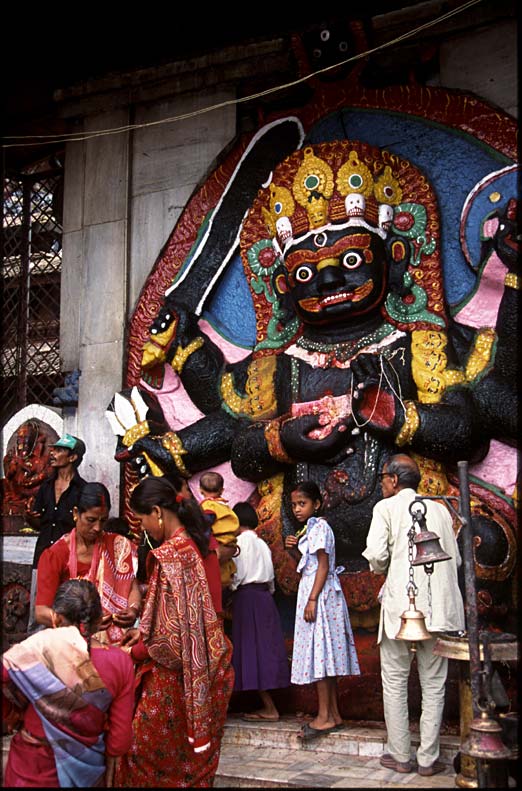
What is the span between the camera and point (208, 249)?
23.4ft

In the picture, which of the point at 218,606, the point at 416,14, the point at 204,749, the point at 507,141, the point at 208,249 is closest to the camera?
the point at 204,749

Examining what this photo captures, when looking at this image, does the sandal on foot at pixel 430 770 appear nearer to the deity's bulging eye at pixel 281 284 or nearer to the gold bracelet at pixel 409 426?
the gold bracelet at pixel 409 426

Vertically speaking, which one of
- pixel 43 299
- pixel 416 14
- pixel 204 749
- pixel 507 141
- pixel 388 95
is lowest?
pixel 204 749

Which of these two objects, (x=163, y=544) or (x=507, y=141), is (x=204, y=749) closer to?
(x=163, y=544)

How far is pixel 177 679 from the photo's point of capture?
4.05 meters

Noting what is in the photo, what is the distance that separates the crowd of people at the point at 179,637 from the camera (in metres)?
3.38

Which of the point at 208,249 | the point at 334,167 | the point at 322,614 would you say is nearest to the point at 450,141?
the point at 334,167

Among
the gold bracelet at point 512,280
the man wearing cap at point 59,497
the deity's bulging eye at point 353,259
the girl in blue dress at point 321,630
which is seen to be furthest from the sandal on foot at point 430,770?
the deity's bulging eye at point 353,259

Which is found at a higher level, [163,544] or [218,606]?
[163,544]

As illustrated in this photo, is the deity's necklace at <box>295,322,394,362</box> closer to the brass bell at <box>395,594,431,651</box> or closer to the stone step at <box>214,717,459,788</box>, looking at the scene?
the brass bell at <box>395,594,431,651</box>

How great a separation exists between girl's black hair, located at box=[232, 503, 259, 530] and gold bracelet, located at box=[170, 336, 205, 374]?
1.35 meters

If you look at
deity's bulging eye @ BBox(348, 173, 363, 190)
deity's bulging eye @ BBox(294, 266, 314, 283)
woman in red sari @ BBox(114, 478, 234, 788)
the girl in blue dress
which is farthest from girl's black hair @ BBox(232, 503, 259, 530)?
deity's bulging eye @ BBox(348, 173, 363, 190)

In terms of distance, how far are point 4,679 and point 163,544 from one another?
1.00 meters

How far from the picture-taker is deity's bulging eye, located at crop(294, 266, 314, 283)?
626 centimetres
